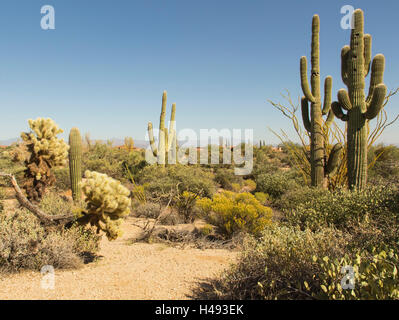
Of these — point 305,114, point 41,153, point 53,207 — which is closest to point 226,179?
point 305,114

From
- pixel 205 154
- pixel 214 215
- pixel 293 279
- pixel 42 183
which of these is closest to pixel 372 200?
pixel 293 279

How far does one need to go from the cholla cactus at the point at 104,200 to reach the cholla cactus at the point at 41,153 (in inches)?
134

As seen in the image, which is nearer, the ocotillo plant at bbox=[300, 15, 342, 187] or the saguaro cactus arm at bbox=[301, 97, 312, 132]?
the ocotillo plant at bbox=[300, 15, 342, 187]

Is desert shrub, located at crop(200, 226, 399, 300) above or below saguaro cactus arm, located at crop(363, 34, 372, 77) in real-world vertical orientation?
below

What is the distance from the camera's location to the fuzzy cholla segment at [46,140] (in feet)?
18.7

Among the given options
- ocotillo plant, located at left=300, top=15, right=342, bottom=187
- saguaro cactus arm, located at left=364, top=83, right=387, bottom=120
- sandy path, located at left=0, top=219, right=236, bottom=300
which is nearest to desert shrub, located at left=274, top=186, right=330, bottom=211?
ocotillo plant, located at left=300, top=15, right=342, bottom=187

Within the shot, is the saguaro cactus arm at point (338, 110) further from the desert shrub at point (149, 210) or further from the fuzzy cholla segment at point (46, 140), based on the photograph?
the fuzzy cholla segment at point (46, 140)

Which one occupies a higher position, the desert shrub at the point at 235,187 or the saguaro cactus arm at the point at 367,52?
the saguaro cactus arm at the point at 367,52

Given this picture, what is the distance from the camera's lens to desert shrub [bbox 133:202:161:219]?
27.1 ft

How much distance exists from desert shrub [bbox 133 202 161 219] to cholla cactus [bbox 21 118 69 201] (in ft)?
9.90

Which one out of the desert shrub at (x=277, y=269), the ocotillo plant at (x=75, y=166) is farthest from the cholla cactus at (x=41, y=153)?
the desert shrub at (x=277, y=269)

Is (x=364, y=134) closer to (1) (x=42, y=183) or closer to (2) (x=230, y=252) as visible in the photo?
(2) (x=230, y=252)

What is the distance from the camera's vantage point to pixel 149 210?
834cm

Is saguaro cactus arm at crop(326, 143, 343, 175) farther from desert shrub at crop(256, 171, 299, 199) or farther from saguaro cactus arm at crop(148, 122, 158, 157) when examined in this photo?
saguaro cactus arm at crop(148, 122, 158, 157)
